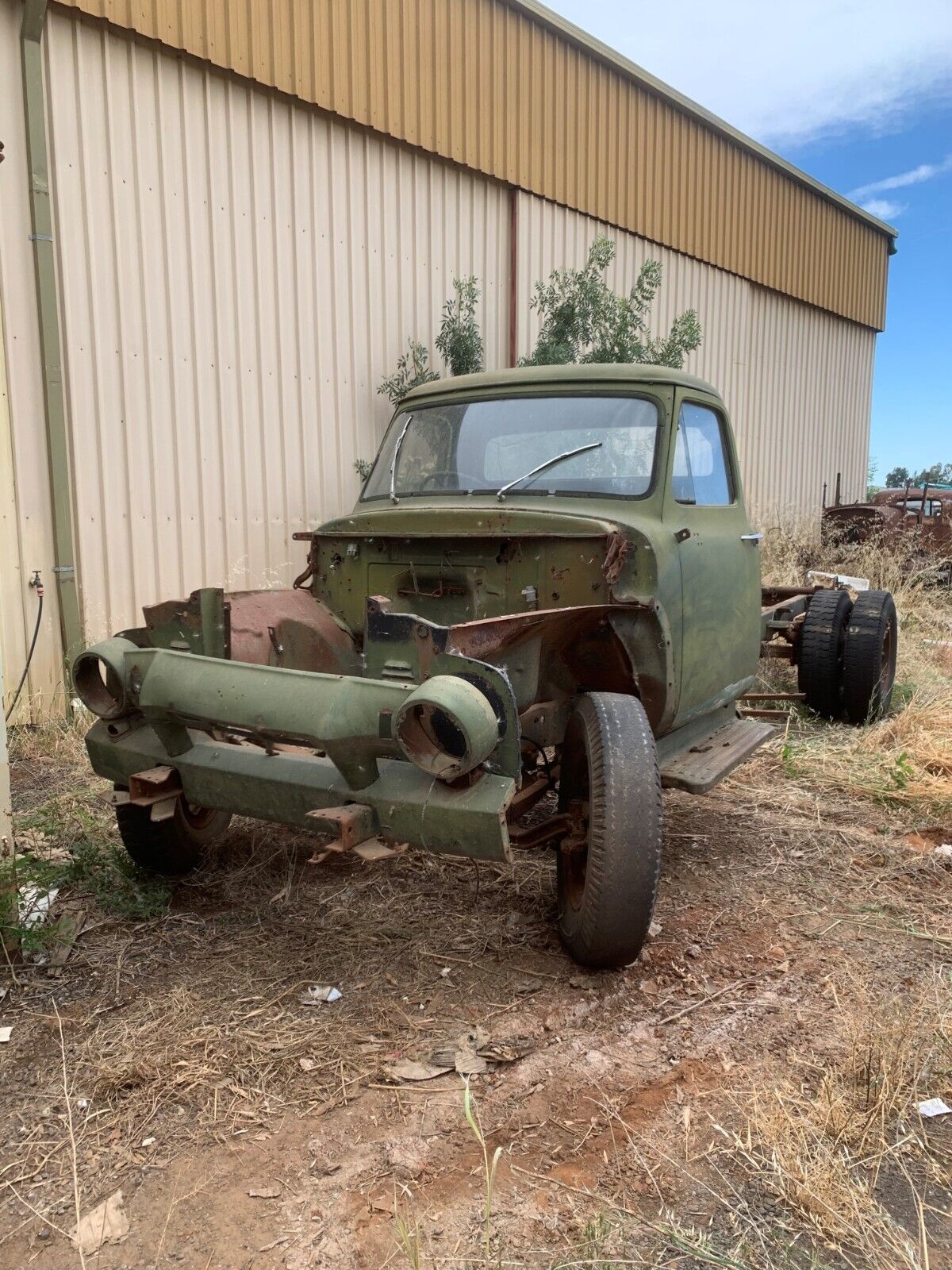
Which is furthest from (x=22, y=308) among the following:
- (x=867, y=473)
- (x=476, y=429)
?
(x=867, y=473)

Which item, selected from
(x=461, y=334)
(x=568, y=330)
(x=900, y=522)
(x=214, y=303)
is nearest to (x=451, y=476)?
(x=214, y=303)

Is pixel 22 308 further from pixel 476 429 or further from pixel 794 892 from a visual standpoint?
pixel 794 892

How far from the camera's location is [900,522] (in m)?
13.1

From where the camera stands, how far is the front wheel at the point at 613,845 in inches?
108

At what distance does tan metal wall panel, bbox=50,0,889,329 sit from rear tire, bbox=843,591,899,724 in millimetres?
5512

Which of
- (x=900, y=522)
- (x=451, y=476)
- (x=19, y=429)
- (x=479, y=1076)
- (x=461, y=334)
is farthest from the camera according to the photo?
(x=900, y=522)

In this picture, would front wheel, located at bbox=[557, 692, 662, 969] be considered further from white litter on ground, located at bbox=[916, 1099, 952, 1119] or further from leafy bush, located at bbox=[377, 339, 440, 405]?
leafy bush, located at bbox=[377, 339, 440, 405]

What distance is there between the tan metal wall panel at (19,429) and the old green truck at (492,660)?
8.46ft

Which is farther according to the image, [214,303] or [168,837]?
[214,303]

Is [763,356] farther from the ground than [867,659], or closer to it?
farther from the ground

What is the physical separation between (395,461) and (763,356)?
10588 millimetres

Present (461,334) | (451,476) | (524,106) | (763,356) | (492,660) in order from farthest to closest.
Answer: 1. (763,356)
2. (524,106)
3. (461,334)
4. (451,476)
5. (492,660)

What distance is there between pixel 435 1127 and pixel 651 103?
443 inches

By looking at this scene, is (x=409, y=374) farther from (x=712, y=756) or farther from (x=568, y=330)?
(x=712, y=756)
